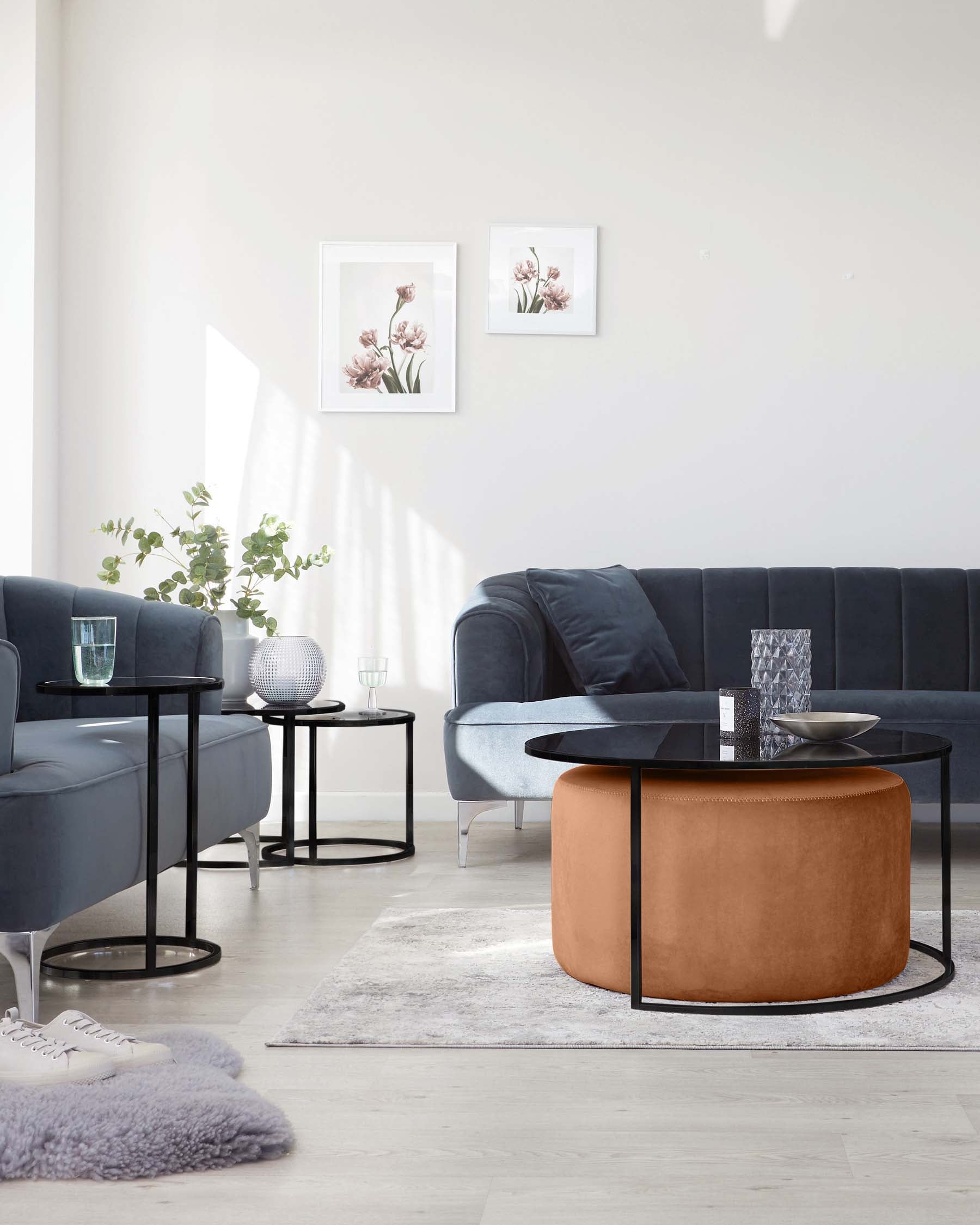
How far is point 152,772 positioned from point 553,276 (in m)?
2.76

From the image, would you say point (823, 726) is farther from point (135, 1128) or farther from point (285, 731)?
point (285, 731)

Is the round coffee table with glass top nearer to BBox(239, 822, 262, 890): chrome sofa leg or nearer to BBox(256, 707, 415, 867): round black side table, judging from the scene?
BBox(239, 822, 262, 890): chrome sofa leg

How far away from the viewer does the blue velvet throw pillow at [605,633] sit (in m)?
4.06

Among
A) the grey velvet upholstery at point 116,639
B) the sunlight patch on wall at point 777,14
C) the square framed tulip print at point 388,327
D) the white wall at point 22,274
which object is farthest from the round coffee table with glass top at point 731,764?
the sunlight patch on wall at point 777,14

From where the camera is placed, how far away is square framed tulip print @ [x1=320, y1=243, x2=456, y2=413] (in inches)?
186

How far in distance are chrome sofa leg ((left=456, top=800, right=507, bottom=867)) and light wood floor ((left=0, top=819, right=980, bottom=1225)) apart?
1367 mm

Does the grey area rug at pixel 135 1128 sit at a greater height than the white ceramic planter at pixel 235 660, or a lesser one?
lesser

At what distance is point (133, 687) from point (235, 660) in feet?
5.20

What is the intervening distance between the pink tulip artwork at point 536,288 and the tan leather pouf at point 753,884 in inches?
106

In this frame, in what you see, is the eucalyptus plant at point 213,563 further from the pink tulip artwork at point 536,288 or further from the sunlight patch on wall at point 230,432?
the pink tulip artwork at point 536,288

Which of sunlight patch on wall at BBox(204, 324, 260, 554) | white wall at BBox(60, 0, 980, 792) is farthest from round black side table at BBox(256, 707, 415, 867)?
sunlight patch on wall at BBox(204, 324, 260, 554)

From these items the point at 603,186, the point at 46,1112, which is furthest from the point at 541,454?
the point at 46,1112

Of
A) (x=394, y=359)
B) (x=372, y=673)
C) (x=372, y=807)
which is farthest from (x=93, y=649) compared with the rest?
(x=394, y=359)

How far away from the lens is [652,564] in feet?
15.5
